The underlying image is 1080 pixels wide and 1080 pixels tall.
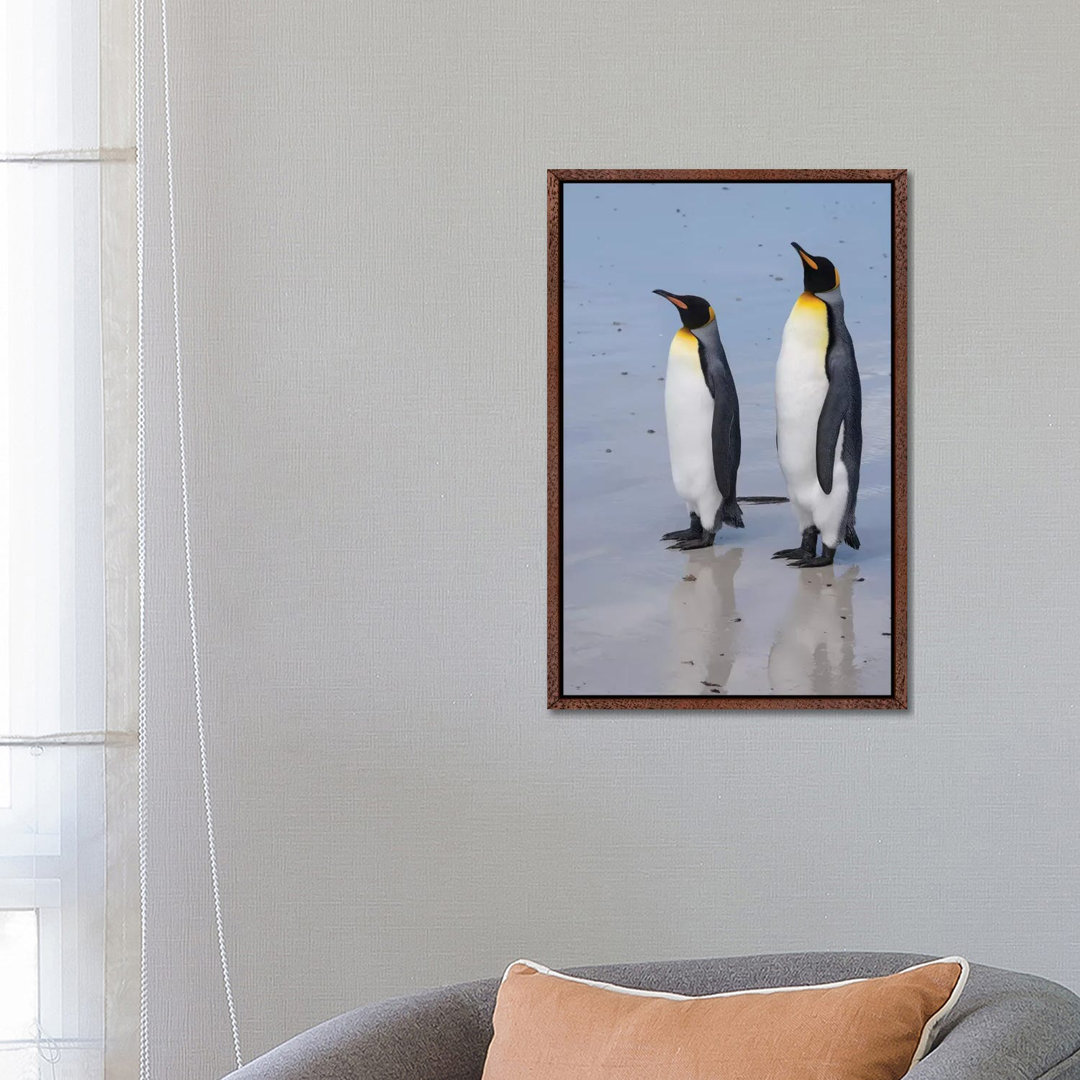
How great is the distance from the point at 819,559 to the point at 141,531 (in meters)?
1.09

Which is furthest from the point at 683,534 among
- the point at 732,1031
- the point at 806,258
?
the point at 732,1031

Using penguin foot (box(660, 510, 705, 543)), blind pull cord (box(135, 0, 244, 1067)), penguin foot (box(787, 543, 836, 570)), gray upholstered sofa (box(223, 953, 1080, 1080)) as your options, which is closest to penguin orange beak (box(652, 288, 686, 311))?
penguin foot (box(660, 510, 705, 543))

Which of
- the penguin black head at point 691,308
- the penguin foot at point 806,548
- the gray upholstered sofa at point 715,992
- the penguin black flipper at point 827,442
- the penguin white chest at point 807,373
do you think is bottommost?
the gray upholstered sofa at point 715,992

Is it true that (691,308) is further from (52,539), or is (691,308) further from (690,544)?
(52,539)

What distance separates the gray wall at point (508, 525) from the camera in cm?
205

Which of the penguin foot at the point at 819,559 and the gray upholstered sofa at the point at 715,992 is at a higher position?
the penguin foot at the point at 819,559

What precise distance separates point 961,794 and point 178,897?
4.21ft

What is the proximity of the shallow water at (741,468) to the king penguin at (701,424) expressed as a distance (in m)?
0.02

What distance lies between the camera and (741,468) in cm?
206

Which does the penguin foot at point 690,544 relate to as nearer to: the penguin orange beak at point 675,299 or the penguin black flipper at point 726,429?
the penguin black flipper at point 726,429

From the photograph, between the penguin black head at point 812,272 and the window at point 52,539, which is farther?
the penguin black head at point 812,272

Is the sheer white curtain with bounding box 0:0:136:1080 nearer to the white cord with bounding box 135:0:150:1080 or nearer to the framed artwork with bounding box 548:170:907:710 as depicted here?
the white cord with bounding box 135:0:150:1080

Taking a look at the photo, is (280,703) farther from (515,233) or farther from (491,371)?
(515,233)

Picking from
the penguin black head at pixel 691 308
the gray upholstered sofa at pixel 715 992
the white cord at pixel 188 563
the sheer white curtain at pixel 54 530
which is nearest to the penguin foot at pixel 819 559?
the penguin black head at pixel 691 308
